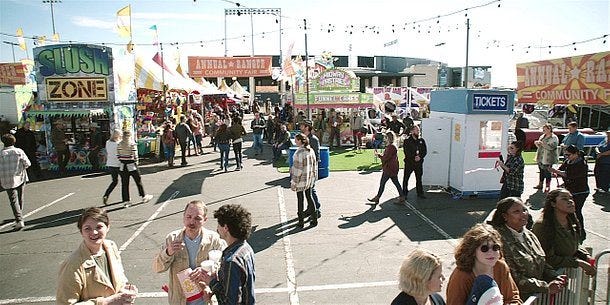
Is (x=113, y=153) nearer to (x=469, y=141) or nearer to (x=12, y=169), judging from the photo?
(x=12, y=169)

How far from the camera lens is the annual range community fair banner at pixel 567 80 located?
15625 millimetres

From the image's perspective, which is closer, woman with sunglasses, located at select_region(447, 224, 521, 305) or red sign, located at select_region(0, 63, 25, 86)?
woman with sunglasses, located at select_region(447, 224, 521, 305)

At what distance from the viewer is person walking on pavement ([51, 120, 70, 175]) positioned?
1266 centimetres

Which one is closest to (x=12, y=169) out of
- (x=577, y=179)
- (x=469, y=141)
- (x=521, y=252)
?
(x=521, y=252)

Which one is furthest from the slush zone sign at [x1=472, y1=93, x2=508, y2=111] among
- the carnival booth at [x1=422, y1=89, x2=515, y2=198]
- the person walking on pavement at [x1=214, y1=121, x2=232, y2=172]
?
the person walking on pavement at [x1=214, y1=121, x2=232, y2=172]

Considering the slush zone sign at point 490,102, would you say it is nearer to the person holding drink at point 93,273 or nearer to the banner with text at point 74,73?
the person holding drink at point 93,273

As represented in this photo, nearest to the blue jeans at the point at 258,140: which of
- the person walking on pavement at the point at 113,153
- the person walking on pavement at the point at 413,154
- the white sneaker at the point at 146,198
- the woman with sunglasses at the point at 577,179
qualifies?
the white sneaker at the point at 146,198

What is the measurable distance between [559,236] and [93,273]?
3958mm

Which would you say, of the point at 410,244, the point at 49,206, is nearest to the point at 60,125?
the point at 49,206

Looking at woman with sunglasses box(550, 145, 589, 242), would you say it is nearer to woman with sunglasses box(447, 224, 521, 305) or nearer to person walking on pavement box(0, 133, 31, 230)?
woman with sunglasses box(447, 224, 521, 305)

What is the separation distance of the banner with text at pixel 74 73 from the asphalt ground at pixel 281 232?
3021 mm

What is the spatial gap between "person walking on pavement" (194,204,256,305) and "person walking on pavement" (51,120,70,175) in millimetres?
12110

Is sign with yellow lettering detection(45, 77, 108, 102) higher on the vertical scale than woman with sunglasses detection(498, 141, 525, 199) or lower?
higher

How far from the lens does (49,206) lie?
9.12 metres
